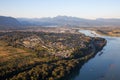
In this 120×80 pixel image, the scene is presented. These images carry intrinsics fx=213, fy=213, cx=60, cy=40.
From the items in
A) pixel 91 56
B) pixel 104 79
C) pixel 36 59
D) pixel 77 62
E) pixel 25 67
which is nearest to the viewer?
pixel 104 79

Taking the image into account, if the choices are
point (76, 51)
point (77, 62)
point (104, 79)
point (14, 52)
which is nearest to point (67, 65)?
point (77, 62)

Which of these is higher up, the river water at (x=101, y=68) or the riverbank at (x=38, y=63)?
the riverbank at (x=38, y=63)

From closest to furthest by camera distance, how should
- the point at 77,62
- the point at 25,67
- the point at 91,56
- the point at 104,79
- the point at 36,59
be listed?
the point at 104,79
the point at 25,67
the point at 77,62
the point at 36,59
the point at 91,56

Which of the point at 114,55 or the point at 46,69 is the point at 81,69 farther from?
the point at 114,55

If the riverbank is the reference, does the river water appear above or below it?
below

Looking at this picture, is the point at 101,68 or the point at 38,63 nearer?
the point at 38,63

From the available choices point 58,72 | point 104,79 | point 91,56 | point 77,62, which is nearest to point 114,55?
point 91,56

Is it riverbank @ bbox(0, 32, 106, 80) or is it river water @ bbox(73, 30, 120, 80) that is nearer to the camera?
riverbank @ bbox(0, 32, 106, 80)

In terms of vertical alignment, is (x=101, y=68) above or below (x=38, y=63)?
below

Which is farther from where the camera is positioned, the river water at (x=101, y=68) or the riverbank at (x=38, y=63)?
the river water at (x=101, y=68)

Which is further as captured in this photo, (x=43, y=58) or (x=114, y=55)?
(x=114, y=55)
